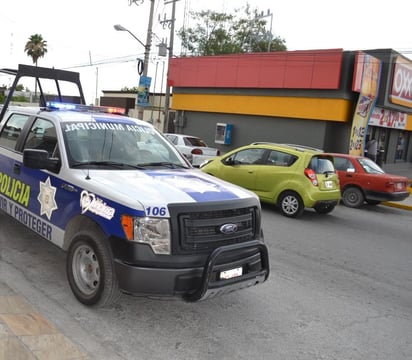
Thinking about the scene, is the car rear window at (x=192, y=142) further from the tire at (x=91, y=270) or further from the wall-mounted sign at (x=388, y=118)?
the tire at (x=91, y=270)

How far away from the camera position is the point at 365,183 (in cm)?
1194

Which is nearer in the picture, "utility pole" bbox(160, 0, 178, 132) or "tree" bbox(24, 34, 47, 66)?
"utility pole" bbox(160, 0, 178, 132)

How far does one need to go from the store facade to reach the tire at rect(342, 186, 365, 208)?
698cm

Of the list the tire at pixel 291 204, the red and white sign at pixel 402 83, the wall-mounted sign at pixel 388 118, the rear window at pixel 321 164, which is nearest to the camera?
the tire at pixel 291 204

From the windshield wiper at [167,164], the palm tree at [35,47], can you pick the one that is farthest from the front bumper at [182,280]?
the palm tree at [35,47]

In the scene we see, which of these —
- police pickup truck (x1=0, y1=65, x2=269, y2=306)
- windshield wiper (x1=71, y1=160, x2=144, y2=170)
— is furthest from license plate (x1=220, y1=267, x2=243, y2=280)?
windshield wiper (x1=71, y1=160, x2=144, y2=170)

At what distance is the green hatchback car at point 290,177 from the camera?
957 cm

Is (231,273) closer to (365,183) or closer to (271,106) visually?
(365,183)

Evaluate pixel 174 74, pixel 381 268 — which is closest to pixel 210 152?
pixel 174 74

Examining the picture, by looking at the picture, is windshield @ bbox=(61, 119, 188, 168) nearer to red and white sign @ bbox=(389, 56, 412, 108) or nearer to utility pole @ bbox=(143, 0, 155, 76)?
red and white sign @ bbox=(389, 56, 412, 108)

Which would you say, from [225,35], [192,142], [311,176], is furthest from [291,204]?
[225,35]

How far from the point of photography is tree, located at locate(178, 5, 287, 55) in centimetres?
4241

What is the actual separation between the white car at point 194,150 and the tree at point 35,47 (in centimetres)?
4857

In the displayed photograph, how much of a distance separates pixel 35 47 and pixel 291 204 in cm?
5743
